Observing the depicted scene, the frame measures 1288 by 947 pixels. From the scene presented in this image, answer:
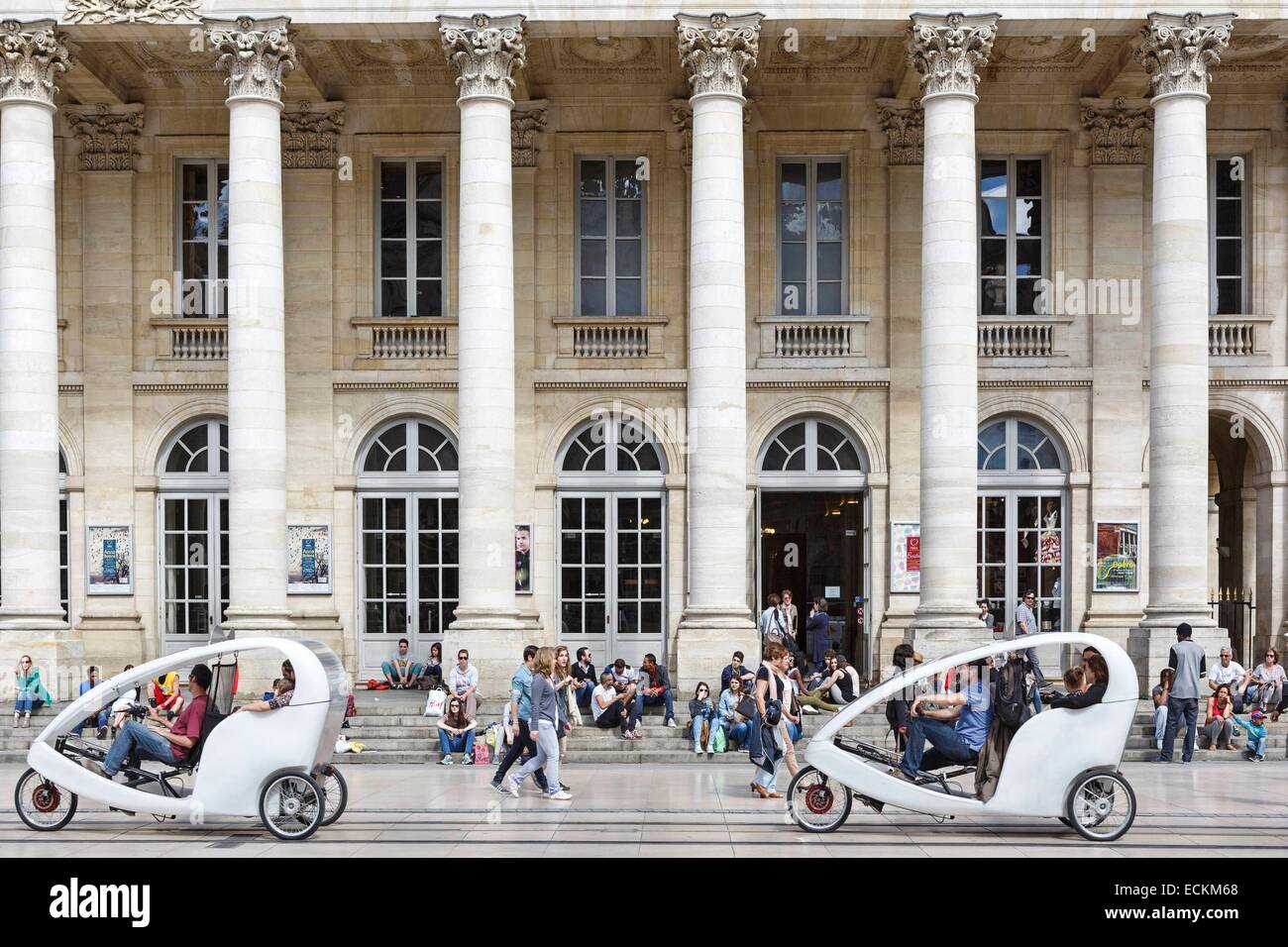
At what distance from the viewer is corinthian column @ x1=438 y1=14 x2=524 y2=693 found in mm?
24891

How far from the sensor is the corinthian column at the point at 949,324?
24.7 metres

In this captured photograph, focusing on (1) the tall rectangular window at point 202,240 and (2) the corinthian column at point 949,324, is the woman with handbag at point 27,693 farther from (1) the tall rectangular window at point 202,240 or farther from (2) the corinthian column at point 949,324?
(2) the corinthian column at point 949,324

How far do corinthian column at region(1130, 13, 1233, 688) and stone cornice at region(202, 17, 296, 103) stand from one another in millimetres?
13349

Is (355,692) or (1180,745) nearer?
(1180,745)

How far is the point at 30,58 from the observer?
82.4 ft

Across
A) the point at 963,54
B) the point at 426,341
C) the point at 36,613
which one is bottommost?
the point at 36,613

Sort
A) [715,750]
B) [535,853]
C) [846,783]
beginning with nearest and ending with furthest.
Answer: [535,853]
[846,783]
[715,750]

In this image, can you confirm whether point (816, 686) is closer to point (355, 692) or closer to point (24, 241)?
point (355, 692)

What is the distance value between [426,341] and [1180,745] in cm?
1448

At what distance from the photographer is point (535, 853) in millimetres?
13875

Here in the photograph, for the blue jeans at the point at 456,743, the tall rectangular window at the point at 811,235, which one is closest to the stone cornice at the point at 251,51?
the tall rectangular window at the point at 811,235

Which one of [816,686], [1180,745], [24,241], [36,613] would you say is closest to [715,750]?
[816,686]

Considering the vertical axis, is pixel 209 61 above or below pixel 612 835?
above

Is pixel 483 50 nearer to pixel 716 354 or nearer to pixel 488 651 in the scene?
pixel 716 354
